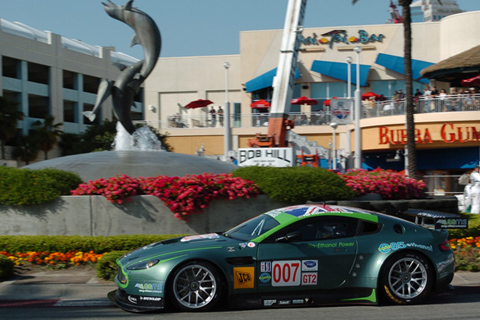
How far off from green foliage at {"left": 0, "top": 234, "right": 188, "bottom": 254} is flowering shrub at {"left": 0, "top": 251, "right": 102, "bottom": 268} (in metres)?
0.11

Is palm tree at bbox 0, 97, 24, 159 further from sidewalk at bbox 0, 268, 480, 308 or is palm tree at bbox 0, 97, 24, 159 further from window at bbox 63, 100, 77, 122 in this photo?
sidewalk at bbox 0, 268, 480, 308

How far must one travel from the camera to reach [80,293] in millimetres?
8992

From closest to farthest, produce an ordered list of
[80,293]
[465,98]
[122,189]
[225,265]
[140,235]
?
[225,265], [80,293], [140,235], [122,189], [465,98]

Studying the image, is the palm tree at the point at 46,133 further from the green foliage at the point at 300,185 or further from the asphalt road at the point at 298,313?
the asphalt road at the point at 298,313

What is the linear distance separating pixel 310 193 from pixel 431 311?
5.22m

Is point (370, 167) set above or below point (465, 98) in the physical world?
below

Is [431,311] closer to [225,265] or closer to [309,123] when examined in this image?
[225,265]

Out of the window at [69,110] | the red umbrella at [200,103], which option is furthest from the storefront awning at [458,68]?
the window at [69,110]

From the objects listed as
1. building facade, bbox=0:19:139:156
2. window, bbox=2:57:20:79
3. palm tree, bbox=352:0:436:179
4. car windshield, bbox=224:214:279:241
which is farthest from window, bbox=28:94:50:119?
car windshield, bbox=224:214:279:241

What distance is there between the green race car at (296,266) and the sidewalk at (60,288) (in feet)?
2.69

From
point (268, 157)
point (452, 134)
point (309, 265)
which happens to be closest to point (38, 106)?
point (268, 157)

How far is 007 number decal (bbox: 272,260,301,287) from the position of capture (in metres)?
7.58

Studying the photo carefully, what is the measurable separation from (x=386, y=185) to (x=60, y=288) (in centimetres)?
734

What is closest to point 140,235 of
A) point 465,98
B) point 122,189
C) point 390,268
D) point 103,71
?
point 122,189
